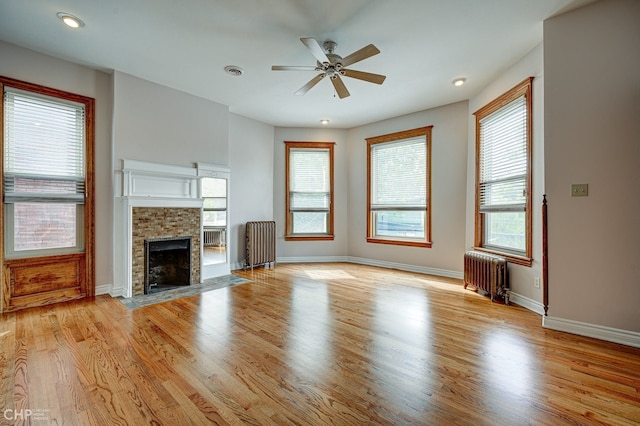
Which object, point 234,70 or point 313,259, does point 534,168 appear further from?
point 313,259

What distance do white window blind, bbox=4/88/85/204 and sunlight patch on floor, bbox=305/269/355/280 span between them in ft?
11.7

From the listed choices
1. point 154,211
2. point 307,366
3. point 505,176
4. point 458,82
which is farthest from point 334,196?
point 307,366

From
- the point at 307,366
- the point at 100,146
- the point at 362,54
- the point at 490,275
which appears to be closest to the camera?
the point at 307,366

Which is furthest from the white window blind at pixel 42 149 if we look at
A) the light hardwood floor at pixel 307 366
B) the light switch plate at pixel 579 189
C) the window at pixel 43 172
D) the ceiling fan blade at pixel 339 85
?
the light switch plate at pixel 579 189

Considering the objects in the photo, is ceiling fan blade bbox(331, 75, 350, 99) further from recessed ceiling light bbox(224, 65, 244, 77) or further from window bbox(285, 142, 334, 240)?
window bbox(285, 142, 334, 240)

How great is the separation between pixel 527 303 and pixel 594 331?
80 cm

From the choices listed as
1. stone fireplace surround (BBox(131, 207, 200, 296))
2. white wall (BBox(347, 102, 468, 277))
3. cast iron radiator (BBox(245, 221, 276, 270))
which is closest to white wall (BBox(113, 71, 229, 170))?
stone fireplace surround (BBox(131, 207, 200, 296))

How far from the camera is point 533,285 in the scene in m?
3.28

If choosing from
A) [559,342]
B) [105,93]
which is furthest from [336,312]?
[105,93]

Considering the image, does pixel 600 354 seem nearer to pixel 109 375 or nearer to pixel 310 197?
pixel 109 375

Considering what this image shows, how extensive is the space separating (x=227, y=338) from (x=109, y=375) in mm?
868

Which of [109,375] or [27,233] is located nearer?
[109,375]

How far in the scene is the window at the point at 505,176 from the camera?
3396 mm

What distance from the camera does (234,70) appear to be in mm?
3691
